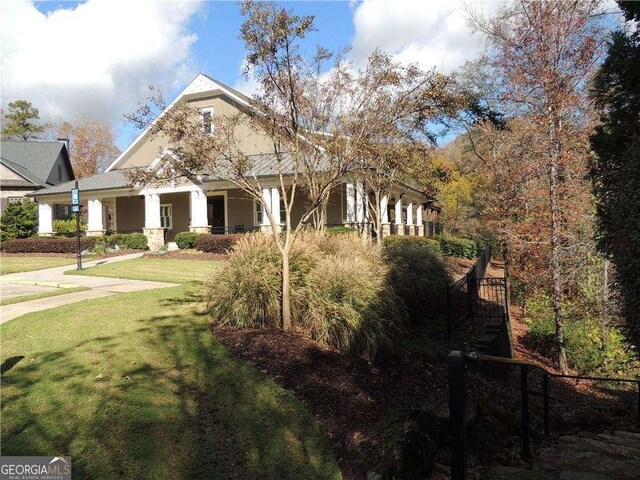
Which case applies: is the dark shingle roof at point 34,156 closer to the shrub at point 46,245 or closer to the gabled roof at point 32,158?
the gabled roof at point 32,158

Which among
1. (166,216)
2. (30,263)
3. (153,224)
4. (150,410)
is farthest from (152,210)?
(150,410)

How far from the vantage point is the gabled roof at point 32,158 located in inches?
1366

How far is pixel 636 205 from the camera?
13.3ft

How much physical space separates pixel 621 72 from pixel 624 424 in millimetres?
5485

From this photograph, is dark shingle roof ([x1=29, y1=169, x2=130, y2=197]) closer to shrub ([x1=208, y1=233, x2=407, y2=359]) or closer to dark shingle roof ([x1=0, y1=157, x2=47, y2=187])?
dark shingle roof ([x1=0, y1=157, x2=47, y2=187])

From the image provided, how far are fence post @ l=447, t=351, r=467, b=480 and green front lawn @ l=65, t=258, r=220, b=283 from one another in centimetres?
941

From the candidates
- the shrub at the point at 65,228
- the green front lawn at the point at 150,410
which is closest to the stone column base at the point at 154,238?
the shrub at the point at 65,228

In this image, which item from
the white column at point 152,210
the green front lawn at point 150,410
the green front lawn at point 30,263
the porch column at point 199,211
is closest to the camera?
the green front lawn at point 150,410

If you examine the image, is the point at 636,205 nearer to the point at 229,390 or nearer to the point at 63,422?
the point at 229,390

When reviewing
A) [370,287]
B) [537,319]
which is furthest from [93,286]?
[537,319]

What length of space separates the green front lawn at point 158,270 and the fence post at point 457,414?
9.41m

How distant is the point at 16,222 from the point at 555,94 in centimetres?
2798

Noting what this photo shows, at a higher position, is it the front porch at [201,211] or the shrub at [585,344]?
the front porch at [201,211]

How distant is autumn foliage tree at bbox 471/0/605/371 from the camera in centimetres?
988
